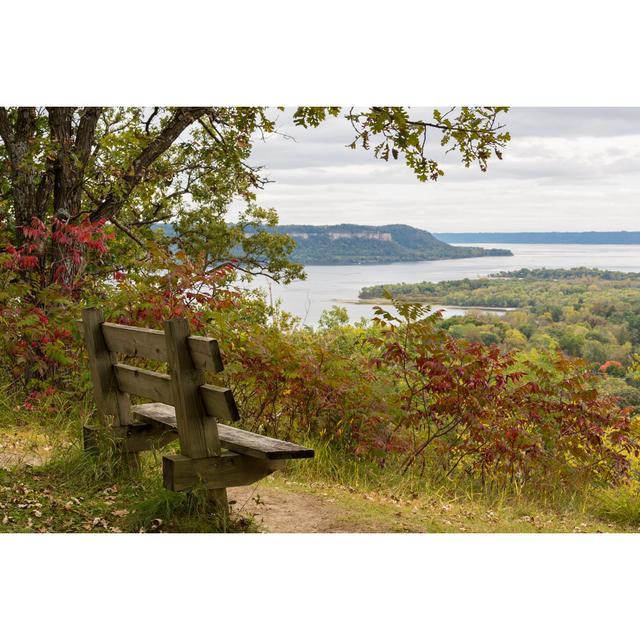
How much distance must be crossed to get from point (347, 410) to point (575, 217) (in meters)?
4.01

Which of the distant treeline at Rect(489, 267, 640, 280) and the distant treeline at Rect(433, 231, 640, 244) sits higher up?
the distant treeline at Rect(433, 231, 640, 244)

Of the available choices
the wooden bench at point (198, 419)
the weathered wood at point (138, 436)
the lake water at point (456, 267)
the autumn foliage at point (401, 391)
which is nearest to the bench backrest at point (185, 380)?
the wooden bench at point (198, 419)

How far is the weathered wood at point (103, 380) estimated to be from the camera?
4867 millimetres

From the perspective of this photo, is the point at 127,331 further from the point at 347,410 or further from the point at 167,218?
the point at 167,218

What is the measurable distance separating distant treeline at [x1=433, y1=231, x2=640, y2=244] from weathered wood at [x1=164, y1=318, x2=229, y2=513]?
5.55 meters

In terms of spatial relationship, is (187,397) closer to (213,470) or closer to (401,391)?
(213,470)

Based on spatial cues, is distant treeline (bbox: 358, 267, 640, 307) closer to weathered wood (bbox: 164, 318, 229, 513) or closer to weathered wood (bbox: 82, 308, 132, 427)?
weathered wood (bbox: 82, 308, 132, 427)

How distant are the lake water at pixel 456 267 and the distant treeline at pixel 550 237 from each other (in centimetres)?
7

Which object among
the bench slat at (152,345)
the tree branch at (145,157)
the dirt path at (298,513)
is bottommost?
the dirt path at (298,513)

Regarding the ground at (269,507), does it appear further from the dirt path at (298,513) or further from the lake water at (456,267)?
the lake water at (456,267)

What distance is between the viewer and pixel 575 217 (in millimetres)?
8656

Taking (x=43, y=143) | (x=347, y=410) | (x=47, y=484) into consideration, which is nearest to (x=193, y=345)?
(x=47, y=484)

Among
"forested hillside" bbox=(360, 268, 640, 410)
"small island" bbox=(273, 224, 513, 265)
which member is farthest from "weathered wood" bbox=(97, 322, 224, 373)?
"small island" bbox=(273, 224, 513, 265)

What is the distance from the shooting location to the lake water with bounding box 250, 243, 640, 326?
863 centimetres
